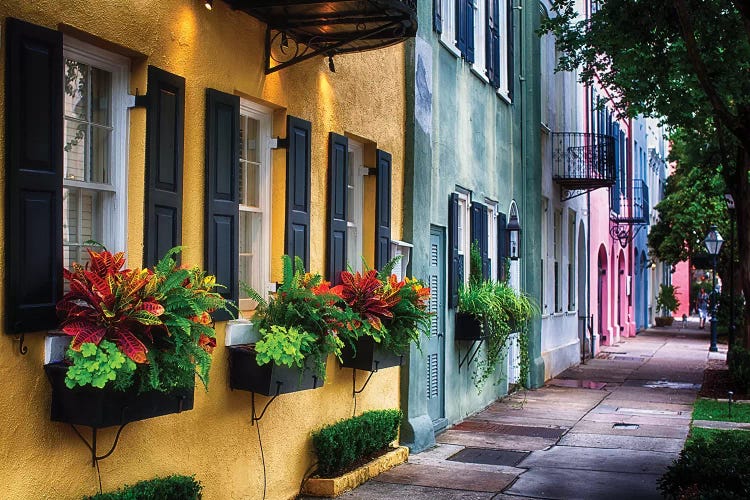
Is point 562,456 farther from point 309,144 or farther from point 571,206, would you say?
point 571,206

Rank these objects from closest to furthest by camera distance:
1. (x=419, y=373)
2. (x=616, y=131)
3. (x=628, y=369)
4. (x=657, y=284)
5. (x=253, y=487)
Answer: (x=253, y=487)
(x=419, y=373)
(x=628, y=369)
(x=616, y=131)
(x=657, y=284)

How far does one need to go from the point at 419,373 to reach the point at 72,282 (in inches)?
253

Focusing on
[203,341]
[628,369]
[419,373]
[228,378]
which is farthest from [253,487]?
[628,369]

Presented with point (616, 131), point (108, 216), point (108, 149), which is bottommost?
point (108, 216)

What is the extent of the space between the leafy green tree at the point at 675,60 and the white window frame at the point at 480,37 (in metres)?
1.86

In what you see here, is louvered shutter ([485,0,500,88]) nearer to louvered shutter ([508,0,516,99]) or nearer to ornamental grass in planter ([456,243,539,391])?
louvered shutter ([508,0,516,99])

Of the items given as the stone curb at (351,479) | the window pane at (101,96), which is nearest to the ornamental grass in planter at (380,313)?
the stone curb at (351,479)

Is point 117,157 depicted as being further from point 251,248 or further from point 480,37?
point 480,37

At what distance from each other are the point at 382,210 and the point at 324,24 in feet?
9.10

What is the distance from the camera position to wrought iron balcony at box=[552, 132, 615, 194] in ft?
73.9

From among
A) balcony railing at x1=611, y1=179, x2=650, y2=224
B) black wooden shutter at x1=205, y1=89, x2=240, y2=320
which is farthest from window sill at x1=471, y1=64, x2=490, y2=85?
balcony railing at x1=611, y1=179, x2=650, y2=224

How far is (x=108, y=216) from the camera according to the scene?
658 cm

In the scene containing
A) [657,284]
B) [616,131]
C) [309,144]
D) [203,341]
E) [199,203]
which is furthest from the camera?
[657,284]

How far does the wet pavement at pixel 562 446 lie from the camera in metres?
9.83
